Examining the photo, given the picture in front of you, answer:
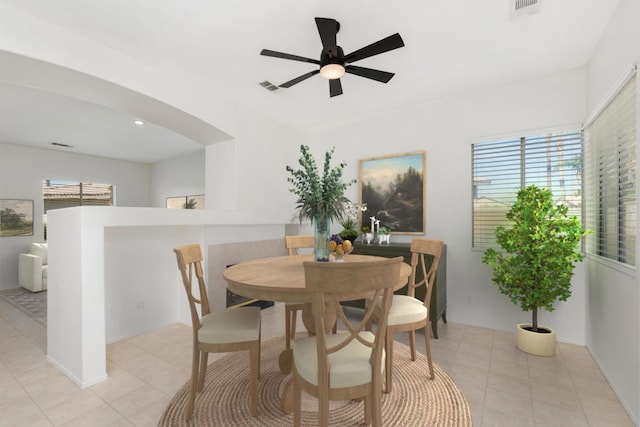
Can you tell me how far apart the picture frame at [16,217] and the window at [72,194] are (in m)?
0.32

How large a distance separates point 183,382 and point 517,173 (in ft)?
12.6

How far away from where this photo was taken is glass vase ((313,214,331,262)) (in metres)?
2.18

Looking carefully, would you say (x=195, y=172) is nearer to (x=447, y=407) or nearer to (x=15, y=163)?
(x=15, y=163)

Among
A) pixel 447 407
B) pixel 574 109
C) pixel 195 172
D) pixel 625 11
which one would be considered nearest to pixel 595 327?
pixel 447 407

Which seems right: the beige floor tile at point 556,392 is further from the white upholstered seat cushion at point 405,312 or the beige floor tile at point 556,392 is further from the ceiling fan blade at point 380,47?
the ceiling fan blade at point 380,47

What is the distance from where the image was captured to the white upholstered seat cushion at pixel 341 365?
1344 mm

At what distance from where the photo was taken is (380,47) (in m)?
1.96

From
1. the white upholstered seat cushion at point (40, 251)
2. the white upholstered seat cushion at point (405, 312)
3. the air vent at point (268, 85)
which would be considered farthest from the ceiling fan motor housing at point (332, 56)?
the white upholstered seat cushion at point (40, 251)

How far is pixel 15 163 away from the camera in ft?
18.6

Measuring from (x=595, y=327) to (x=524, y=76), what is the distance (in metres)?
2.56

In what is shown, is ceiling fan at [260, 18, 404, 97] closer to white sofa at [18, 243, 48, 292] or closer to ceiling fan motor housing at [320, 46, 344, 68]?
ceiling fan motor housing at [320, 46, 344, 68]

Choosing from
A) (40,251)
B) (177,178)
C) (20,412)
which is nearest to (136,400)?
(20,412)

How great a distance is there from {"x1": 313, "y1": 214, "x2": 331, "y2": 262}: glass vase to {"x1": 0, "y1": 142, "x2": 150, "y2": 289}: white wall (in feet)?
22.0

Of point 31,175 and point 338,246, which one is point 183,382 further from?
point 31,175
